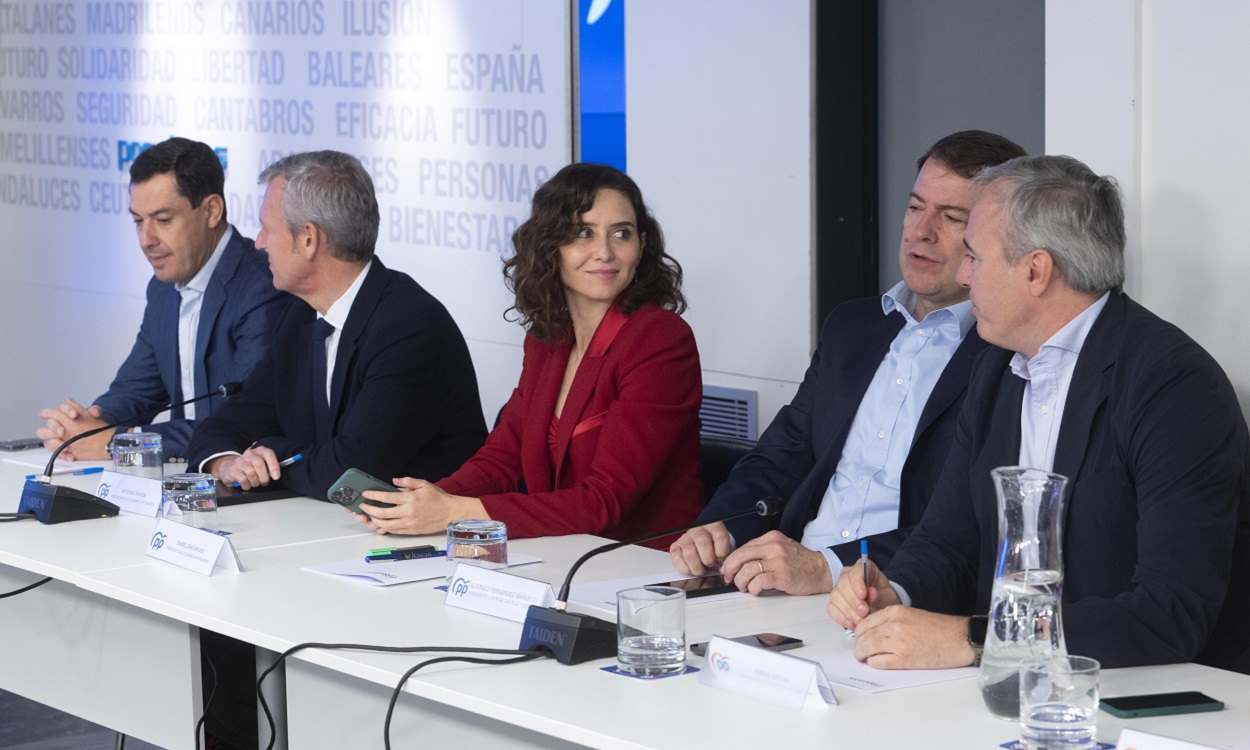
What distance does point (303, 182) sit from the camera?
3.65 meters

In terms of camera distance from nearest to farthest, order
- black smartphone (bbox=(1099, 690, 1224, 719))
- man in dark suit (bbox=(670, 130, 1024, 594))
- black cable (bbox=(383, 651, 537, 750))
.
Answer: black smartphone (bbox=(1099, 690, 1224, 719)) < black cable (bbox=(383, 651, 537, 750)) < man in dark suit (bbox=(670, 130, 1024, 594))

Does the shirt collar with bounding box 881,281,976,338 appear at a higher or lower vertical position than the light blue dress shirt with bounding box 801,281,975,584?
higher

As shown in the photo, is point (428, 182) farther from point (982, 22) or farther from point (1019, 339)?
point (1019, 339)

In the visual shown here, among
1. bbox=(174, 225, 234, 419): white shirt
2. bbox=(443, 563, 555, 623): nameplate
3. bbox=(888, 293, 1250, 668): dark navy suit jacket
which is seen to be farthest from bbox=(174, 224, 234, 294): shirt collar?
bbox=(888, 293, 1250, 668): dark navy suit jacket

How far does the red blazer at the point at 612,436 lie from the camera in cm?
317

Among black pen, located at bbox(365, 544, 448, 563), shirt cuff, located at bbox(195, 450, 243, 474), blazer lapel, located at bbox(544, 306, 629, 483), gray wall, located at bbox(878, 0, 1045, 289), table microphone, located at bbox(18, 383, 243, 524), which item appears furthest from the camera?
gray wall, located at bbox(878, 0, 1045, 289)

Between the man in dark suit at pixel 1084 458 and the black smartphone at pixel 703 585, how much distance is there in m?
0.26

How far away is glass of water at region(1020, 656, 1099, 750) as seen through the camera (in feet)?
5.59

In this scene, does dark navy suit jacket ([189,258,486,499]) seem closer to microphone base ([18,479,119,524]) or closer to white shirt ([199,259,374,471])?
white shirt ([199,259,374,471])

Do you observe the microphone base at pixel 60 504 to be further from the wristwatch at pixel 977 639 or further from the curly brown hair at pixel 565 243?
the wristwatch at pixel 977 639

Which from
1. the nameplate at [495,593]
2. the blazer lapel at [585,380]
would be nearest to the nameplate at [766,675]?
the nameplate at [495,593]

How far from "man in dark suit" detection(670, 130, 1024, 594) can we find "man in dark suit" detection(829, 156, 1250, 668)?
27 centimetres

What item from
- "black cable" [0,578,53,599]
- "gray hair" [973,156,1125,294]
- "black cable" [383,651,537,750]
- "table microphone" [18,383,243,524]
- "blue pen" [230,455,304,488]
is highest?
"gray hair" [973,156,1125,294]

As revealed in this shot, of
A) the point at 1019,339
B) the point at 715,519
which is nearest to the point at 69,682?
the point at 715,519
